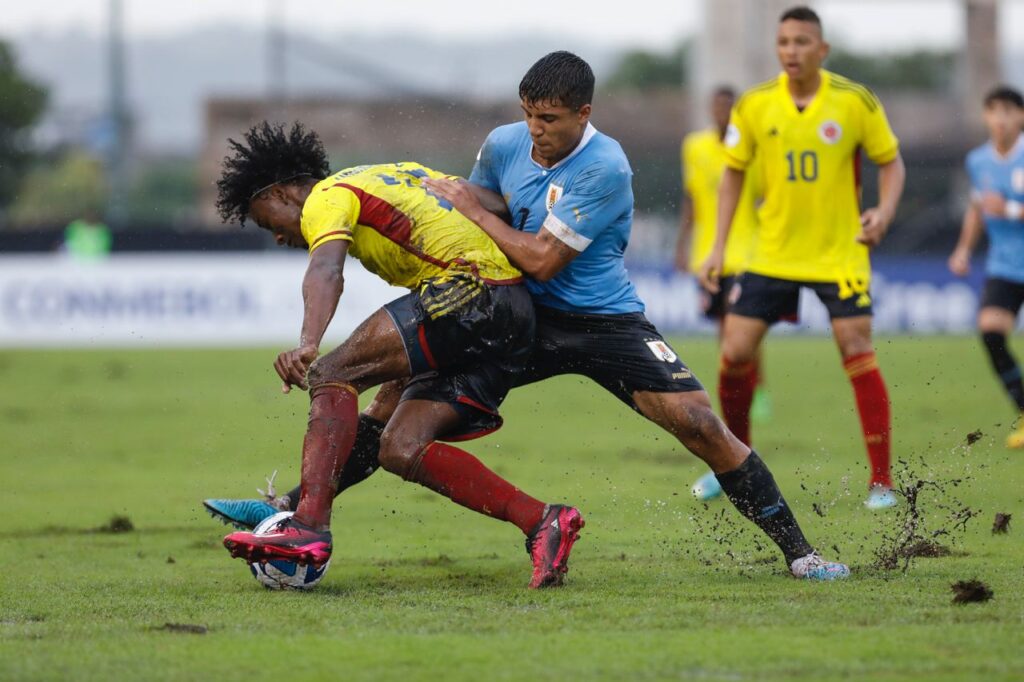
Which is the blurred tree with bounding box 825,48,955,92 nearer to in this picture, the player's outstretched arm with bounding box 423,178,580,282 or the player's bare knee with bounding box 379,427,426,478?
the player's outstretched arm with bounding box 423,178,580,282

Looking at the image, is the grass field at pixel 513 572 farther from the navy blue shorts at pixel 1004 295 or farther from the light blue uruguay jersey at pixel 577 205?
the light blue uruguay jersey at pixel 577 205

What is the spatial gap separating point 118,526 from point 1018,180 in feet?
22.6

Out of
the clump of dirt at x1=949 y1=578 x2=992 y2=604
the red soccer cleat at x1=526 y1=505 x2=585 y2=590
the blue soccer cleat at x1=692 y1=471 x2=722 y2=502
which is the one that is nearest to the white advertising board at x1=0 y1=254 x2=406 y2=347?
the blue soccer cleat at x1=692 y1=471 x2=722 y2=502

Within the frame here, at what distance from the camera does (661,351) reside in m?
6.04

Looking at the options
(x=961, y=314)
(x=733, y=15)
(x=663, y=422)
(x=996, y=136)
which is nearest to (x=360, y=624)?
(x=663, y=422)

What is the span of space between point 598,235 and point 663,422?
0.77 metres

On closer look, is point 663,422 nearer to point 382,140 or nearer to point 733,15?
point 733,15

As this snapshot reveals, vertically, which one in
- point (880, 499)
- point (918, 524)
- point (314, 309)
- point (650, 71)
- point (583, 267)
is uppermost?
point (650, 71)

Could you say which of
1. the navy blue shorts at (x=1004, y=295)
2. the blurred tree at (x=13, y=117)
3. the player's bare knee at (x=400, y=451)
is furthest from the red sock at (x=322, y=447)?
the blurred tree at (x=13, y=117)

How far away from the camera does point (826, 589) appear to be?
5.62 meters

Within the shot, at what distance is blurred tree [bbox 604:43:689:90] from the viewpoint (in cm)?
6181

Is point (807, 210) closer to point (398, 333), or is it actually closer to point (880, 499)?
point (880, 499)

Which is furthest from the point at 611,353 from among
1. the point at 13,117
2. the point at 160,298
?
the point at 13,117

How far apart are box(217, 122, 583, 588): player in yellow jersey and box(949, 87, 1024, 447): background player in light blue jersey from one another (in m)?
5.57
